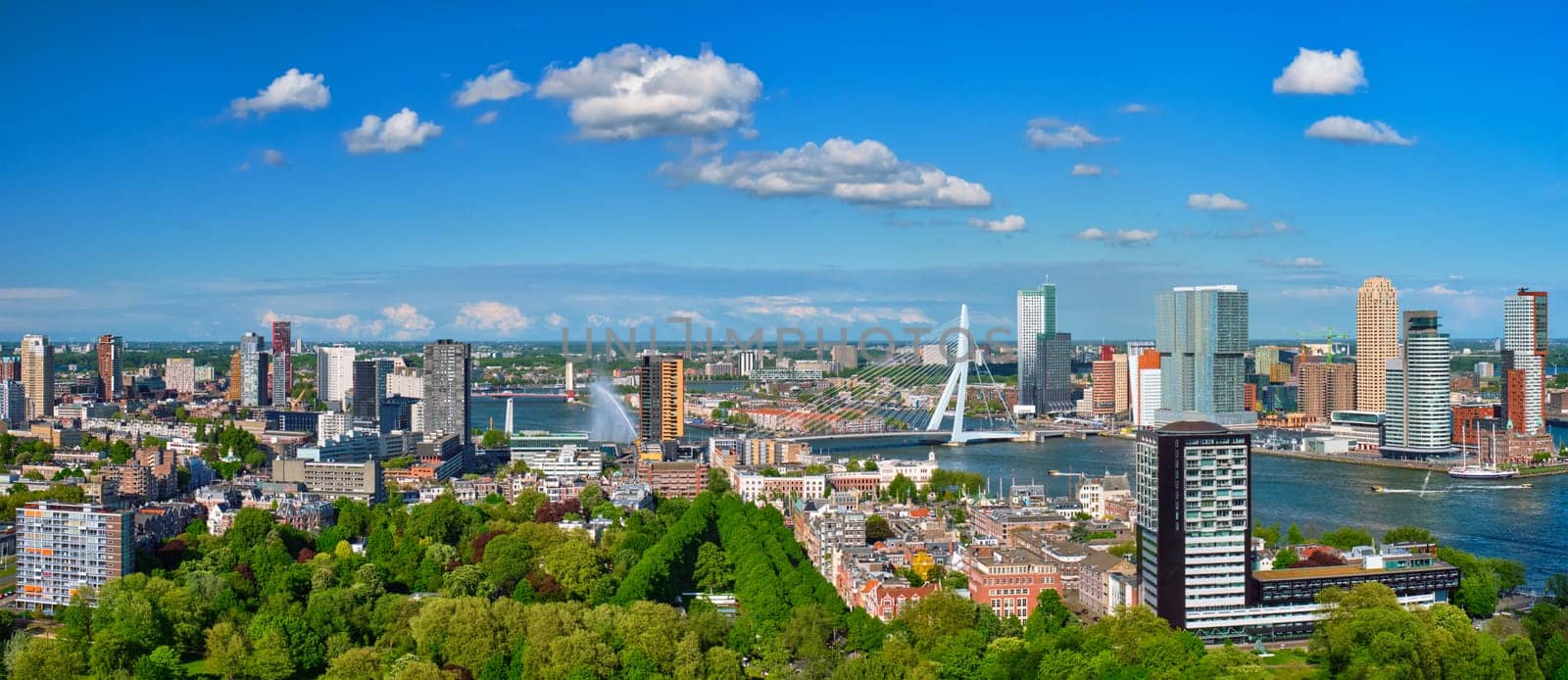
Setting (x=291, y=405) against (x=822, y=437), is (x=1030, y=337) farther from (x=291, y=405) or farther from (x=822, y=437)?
(x=291, y=405)

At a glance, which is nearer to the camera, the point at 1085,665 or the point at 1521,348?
the point at 1085,665

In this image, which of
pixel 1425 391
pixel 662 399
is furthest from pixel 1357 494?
pixel 662 399

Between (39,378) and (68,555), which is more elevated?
(39,378)

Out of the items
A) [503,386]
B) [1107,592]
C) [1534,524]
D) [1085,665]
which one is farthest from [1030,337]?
[1085,665]

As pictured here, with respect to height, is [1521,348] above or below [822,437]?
above

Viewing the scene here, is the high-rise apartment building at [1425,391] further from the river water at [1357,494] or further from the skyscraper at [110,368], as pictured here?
the skyscraper at [110,368]

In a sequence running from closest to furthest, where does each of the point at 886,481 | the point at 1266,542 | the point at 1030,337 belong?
the point at 1266,542 < the point at 886,481 < the point at 1030,337

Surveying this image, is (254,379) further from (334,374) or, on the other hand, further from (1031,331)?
(1031,331)

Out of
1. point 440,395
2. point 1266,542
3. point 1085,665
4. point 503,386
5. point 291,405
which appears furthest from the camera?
point 503,386

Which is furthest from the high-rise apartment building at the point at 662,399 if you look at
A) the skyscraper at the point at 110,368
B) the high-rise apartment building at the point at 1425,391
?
the skyscraper at the point at 110,368
